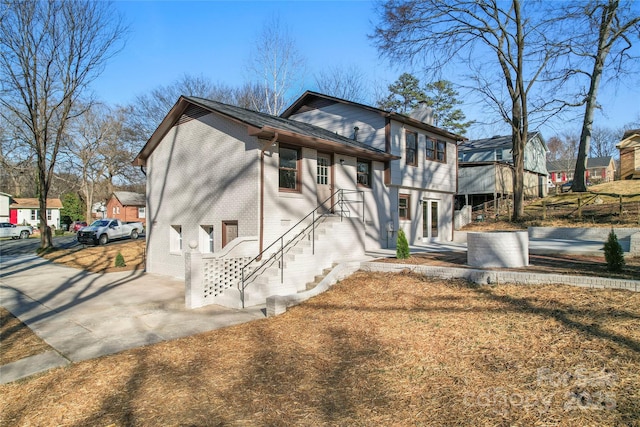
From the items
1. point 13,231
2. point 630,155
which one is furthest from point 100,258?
point 630,155

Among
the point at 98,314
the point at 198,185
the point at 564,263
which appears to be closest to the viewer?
the point at 98,314

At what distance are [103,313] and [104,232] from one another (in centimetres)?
2069

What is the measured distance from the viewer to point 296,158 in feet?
38.1

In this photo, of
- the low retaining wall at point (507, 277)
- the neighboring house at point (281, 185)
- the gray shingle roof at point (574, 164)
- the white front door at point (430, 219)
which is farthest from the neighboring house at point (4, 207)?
the gray shingle roof at point (574, 164)

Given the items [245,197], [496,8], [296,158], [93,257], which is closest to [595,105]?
[496,8]

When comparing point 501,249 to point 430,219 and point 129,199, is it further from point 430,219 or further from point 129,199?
point 129,199

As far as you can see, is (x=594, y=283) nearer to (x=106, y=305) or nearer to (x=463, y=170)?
(x=106, y=305)

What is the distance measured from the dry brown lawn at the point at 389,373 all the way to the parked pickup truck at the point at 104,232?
76.5ft

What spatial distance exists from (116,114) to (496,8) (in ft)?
122

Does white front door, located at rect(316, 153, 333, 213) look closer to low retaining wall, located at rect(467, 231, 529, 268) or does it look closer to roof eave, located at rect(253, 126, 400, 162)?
roof eave, located at rect(253, 126, 400, 162)

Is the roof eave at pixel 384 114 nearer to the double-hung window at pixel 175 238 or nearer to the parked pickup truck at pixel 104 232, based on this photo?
the double-hung window at pixel 175 238

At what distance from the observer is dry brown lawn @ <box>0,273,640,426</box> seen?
3693mm

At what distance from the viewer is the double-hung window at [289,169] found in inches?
440

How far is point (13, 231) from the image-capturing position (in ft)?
119
